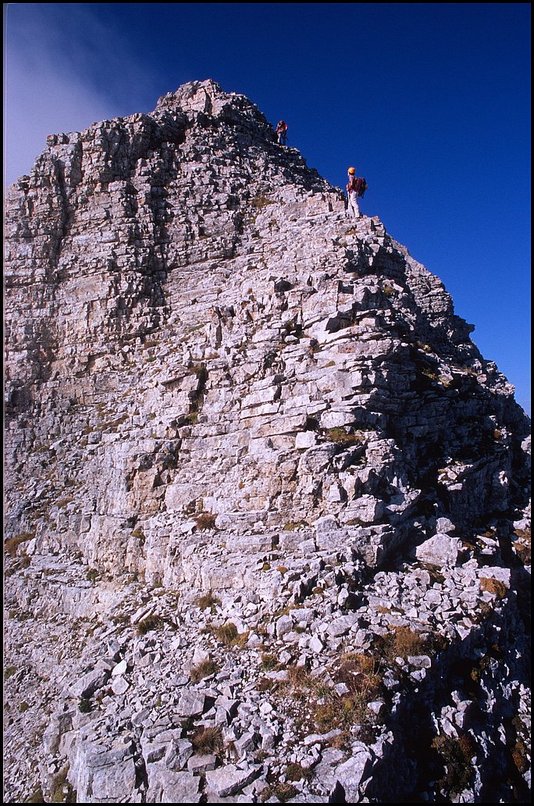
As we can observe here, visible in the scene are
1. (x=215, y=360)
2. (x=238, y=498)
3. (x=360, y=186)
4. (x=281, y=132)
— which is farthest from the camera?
(x=281, y=132)

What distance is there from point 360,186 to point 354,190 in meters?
0.36

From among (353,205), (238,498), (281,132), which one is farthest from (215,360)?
(281,132)

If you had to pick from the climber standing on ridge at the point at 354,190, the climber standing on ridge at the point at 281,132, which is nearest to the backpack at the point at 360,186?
the climber standing on ridge at the point at 354,190

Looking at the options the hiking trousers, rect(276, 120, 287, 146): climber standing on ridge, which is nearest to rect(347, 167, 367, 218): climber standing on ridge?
the hiking trousers

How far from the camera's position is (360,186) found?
26656 mm

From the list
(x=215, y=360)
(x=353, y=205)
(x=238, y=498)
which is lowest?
(x=238, y=498)

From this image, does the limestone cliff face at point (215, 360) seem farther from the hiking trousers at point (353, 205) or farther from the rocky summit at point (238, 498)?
the hiking trousers at point (353, 205)

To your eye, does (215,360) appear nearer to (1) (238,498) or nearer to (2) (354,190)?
(1) (238,498)

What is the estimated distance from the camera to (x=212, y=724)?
1148 centimetres

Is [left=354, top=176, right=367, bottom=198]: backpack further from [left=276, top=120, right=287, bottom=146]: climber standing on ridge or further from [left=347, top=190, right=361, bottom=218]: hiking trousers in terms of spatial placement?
[left=276, top=120, right=287, bottom=146]: climber standing on ridge

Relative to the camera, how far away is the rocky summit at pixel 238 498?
38.3ft

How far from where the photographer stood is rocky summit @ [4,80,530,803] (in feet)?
38.3

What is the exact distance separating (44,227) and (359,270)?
17.7m

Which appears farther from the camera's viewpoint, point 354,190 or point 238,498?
point 354,190
